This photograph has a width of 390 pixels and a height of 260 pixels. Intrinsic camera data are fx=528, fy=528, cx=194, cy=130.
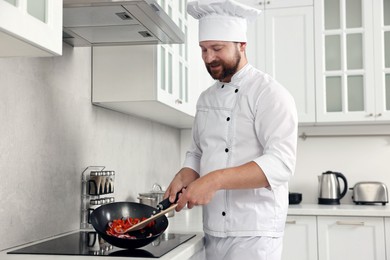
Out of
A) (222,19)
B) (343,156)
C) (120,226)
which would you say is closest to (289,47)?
(343,156)

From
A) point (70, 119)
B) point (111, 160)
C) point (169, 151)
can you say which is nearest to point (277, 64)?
point (169, 151)

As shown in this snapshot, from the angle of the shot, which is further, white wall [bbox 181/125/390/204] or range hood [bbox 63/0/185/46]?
white wall [bbox 181/125/390/204]

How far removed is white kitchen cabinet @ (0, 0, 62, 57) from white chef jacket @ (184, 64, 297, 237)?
77cm

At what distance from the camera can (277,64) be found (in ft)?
11.8

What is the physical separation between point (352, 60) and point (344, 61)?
54mm

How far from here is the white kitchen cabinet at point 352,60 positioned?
11.4 feet

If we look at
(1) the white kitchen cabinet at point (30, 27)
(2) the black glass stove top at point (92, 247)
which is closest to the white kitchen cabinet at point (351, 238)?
(2) the black glass stove top at point (92, 247)

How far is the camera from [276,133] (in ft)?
5.74

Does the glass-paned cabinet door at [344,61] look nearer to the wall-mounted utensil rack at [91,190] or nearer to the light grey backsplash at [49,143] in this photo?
the light grey backsplash at [49,143]

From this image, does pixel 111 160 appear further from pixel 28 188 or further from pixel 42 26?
pixel 42 26

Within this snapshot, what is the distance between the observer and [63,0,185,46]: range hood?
1.64m

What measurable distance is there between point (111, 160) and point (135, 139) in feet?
1.24

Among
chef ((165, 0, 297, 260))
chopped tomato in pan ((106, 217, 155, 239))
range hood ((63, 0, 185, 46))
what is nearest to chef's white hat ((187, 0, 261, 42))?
chef ((165, 0, 297, 260))

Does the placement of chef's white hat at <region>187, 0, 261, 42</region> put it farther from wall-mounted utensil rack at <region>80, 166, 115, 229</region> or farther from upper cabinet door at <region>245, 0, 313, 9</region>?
upper cabinet door at <region>245, 0, 313, 9</region>
